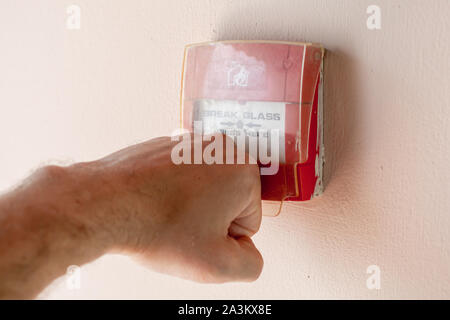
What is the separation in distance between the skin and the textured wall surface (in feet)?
0.16

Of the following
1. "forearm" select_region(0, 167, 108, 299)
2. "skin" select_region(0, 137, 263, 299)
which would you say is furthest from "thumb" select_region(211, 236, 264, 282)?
"forearm" select_region(0, 167, 108, 299)

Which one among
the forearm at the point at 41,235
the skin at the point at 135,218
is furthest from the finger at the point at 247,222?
the forearm at the point at 41,235

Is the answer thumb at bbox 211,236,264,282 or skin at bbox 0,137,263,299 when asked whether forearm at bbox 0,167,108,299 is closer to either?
skin at bbox 0,137,263,299

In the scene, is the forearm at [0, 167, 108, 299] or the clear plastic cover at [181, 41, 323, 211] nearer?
the forearm at [0, 167, 108, 299]

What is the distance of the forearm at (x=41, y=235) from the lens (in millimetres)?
434

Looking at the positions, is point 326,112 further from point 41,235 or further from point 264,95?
point 41,235

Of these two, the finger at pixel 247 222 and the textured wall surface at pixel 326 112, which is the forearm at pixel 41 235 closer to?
the textured wall surface at pixel 326 112

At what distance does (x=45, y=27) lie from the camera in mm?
786

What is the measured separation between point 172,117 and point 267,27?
6.7 inches

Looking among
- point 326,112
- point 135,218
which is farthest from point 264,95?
point 135,218

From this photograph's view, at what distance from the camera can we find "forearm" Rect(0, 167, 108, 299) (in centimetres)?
43

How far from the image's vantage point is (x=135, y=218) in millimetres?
509

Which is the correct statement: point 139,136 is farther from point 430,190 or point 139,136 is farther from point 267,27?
point 430,190

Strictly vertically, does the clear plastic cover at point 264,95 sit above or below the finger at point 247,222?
above
